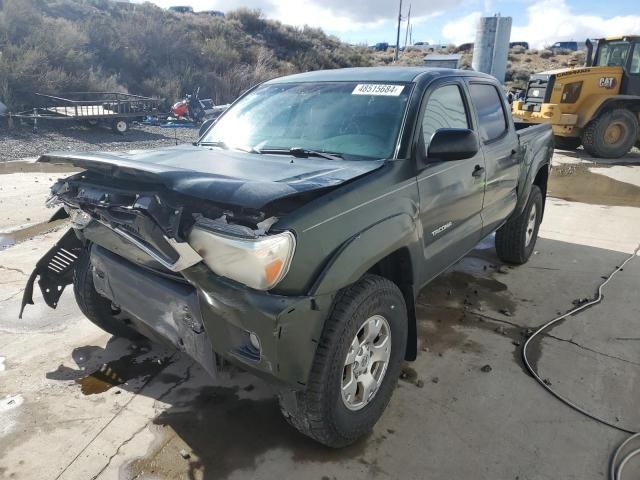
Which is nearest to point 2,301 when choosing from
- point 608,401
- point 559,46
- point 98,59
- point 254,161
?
point 254,161

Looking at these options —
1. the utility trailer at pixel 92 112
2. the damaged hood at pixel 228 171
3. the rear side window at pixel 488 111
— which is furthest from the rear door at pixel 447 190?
the utility trailer at pixel 92 112

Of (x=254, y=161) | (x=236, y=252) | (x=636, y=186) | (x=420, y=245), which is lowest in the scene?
(x=636, y=186)

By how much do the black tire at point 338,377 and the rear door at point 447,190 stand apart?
0.67 metres

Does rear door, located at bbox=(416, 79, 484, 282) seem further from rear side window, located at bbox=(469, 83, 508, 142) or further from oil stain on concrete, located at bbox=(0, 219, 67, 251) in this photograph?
oil stain on concrete, located at bbox=(0, 219, 67, 251)

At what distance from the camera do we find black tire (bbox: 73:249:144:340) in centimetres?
322

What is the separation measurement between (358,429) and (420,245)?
107 cm

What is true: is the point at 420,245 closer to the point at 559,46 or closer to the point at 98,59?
the point at 98,59

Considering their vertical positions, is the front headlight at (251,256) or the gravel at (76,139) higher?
the front headlight at (251,256)

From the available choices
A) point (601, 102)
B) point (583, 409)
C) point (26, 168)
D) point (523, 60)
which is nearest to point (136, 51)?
point (26, 168)

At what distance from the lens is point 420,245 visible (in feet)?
9.28

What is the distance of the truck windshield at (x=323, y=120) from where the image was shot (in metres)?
2.95

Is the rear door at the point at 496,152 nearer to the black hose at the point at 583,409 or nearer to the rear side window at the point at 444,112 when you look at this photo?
the rear side window at the point at 444,112

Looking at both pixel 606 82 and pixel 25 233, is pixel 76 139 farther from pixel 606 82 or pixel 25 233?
pixel 606 82

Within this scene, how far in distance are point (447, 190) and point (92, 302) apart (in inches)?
97.3
